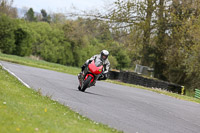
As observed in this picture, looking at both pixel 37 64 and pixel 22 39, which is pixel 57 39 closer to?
pixel 22 39

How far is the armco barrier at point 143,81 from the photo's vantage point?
30.8 meters

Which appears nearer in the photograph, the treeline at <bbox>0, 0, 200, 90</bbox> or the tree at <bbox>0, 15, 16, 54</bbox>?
the treeline at <bbox>0, 0, 200, 90</bbox>

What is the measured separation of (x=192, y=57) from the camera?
1294 inches

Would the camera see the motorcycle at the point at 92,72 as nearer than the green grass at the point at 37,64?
Yes

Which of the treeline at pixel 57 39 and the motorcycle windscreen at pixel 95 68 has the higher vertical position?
the treeline at pixel 57 39

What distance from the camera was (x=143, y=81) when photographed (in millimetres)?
33062

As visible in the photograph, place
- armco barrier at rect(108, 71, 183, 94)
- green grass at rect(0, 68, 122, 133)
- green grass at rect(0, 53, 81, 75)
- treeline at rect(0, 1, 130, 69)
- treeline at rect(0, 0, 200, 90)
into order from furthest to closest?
treeline at rect(0, 1, 130, 69)
treeline at rect(0, 0, 200, 90)
green grass at rect(0, 53, 81, 75)
armco barrier at rect(108, 71, 183, 94)
green grass at rect(0, 68, 122, 133)

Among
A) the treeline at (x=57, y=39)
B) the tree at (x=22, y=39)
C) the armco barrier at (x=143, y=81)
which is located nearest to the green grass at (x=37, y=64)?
the armco barrier at (x=143, y=81)

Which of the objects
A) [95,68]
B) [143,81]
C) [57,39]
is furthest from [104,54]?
[57,39]

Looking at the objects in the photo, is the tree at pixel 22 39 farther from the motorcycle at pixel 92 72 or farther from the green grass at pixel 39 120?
the green grass at pixel 39 120

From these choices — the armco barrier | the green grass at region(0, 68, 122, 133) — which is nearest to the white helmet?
the green grass at region(0, 68, 122, 133)

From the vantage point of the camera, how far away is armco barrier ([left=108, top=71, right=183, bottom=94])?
1212 inches

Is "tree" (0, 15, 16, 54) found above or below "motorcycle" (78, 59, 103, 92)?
above

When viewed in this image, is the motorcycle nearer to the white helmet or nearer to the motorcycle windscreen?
the motorcycle windscreen
